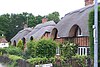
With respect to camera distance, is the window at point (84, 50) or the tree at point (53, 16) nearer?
the window at point (84, 50)

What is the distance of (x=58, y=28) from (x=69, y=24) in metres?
2.82

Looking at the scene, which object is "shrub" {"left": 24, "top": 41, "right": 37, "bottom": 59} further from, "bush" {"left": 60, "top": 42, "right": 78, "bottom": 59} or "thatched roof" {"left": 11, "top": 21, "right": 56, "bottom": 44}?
"thatched roof" {"left": 11, "top": 21, "right": 56, "bottom": 44}

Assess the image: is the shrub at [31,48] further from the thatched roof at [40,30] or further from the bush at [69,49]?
the thatched roof at [40,30]

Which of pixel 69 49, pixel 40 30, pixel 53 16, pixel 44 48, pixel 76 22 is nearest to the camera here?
pixel 44 48

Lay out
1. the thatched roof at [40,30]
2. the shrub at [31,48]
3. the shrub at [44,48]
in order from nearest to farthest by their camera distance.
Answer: the shrub at [44,48], the shrub at [31,48], the thatched roof at [40,30]

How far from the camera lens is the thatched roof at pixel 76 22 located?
1261 inches

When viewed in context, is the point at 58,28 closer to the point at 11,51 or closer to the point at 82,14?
the point at 82,14

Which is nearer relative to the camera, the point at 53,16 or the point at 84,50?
the point at 84,50

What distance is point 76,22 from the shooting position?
111 feet

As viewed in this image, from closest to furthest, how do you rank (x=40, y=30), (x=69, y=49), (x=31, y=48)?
(x=69, y=49), (x=31, y=48), (x=40, y=30)

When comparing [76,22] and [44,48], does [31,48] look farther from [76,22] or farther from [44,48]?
[76,22]

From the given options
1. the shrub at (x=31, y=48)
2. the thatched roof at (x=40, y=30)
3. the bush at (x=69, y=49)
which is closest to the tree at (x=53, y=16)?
the thatched roof at (x=40, y=30)

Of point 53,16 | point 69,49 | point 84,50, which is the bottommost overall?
point 84,50

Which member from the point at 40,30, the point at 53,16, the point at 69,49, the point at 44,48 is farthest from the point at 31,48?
the point at 53,16
